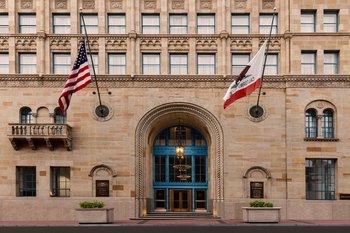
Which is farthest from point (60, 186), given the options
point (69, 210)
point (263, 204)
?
point (263, 204)

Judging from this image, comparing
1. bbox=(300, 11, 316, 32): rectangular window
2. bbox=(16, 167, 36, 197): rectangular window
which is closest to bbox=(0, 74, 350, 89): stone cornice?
bbox=(300, 11, 316, 32): rectangular window

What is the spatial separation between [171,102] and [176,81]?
1684mm

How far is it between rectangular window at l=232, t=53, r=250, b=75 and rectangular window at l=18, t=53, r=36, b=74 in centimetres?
1569

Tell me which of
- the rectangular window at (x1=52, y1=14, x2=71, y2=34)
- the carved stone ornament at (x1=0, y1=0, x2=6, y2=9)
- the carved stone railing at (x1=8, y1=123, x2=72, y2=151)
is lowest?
the carved stone railing at (x1=8, y1=123, x2=72, y2=151)

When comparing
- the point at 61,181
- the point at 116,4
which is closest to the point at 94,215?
the point at 61,181

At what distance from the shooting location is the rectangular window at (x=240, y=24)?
33.7m

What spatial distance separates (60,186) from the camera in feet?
108

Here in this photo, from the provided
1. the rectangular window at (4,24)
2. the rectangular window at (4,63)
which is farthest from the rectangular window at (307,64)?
the rectangular window at (4,24)

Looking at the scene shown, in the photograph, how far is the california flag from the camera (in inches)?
1071

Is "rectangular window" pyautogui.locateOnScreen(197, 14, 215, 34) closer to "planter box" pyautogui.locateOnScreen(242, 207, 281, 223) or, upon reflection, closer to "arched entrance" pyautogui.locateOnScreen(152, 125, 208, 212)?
"arched entrance" pyautogui.locateOnScreen(152, 125, 208, 212)

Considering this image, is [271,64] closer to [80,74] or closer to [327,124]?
[327,124]

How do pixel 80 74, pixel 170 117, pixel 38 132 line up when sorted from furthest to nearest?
1. pixel 170 117
2. pixel 38 132
3. pixel 80 74

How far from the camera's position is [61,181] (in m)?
32.9

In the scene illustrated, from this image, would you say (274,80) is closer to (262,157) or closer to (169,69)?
(262,157)
